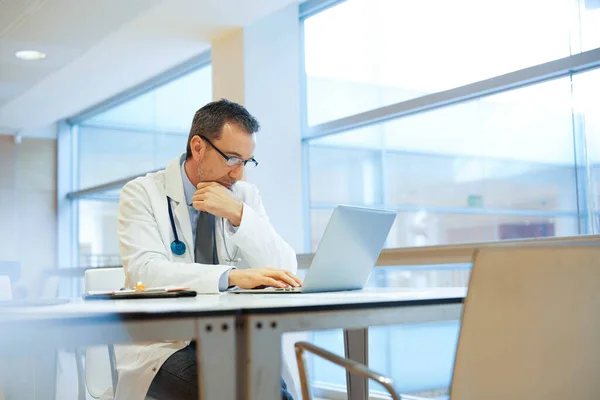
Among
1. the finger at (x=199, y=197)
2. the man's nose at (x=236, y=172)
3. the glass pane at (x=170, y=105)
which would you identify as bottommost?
the finger at (x=199, y=197)

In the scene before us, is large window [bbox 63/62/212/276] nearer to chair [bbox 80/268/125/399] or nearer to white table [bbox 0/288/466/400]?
chair [bbox 80/268/125/399]

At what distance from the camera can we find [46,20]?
15.5 ft

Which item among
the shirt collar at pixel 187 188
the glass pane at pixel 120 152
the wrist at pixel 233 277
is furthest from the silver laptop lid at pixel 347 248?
the glass pane at pixel 120 152

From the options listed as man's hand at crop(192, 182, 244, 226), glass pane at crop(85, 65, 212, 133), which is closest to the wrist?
man's hand at crop(192, 182, 244, 226)

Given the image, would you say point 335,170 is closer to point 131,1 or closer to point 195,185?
point 131,1

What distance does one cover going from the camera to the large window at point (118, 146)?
19.9 ft

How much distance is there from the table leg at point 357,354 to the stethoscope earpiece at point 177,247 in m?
0.57

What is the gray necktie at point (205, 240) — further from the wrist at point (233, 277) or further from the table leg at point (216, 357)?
the table leg at point (216, 357)

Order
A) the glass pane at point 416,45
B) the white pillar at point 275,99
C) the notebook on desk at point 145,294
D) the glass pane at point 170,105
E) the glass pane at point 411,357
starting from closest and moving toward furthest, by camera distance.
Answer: the notebook on desk at point 145,294 → the glass pane at point 416,45 → the glass pane at point 411,357 → the white pillar at point 275,99 → the glass pane at point 170,105

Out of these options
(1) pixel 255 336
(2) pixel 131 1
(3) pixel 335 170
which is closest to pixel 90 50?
(2) pixel 131 1

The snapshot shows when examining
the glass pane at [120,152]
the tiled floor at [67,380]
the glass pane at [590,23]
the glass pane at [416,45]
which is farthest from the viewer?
the glass pane at [120,152]

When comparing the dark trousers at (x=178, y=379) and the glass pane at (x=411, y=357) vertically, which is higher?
the dark trousers at (x=178, y=379)

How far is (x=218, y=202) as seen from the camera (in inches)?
87.5

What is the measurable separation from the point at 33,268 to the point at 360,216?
277 inches
